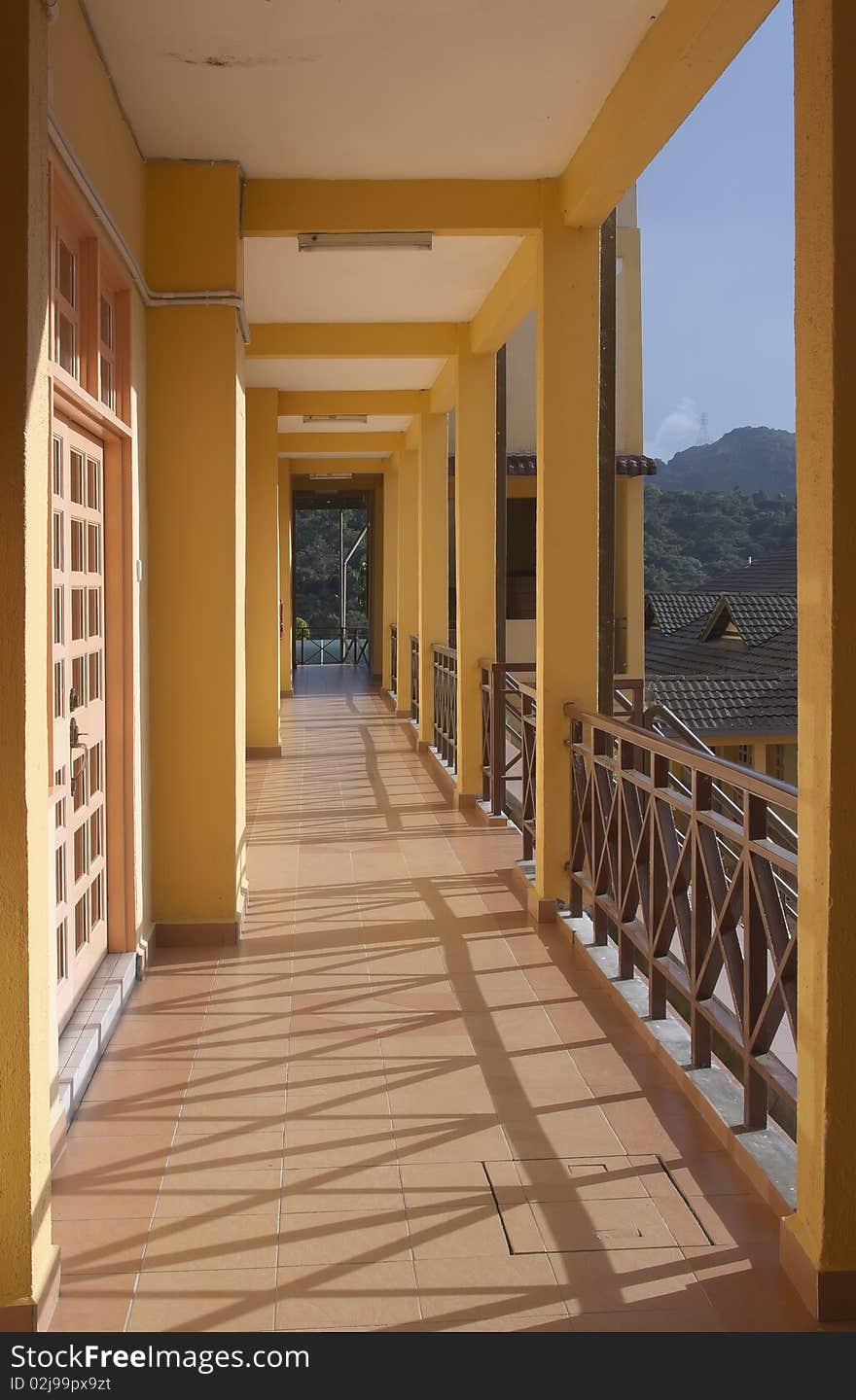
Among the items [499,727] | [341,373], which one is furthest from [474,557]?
[341,373]

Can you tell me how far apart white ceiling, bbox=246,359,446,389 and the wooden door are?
4.56m

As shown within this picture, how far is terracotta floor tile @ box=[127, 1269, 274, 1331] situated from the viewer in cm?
229

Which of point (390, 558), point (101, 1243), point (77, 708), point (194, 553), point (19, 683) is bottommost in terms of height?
point (101, 1243)

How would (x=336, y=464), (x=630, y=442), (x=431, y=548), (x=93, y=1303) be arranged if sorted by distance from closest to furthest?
(x=93, y=1303)
(x=431, y=548)
(x=630, y=442)
(x=336, y=464)

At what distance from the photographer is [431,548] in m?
10.7

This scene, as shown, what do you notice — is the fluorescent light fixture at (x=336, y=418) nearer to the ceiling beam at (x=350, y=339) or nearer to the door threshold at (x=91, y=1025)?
the ceiling beam at (x=350, y=339)

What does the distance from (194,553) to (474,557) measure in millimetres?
3676

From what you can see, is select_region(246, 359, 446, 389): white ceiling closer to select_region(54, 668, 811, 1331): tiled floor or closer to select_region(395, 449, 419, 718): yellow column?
select_region(395, 449, 419, 718): yellow column

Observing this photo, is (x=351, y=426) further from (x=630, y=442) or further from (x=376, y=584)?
(x=376, y=584)

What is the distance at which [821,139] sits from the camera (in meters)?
2.24
